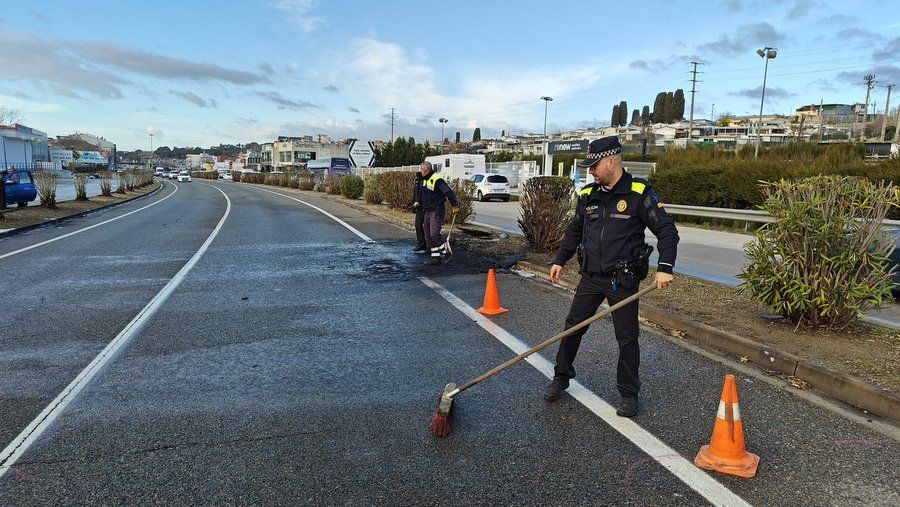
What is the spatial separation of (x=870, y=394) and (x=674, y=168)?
57.1 feet

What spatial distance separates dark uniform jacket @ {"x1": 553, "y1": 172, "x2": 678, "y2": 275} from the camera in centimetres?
387

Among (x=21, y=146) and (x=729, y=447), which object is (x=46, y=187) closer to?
(x=729, y=447)

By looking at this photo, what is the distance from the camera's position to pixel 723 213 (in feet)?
53.4

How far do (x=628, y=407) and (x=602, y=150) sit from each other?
1.78 meters

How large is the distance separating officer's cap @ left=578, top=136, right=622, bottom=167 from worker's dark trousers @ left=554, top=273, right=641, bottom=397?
82 centimetres

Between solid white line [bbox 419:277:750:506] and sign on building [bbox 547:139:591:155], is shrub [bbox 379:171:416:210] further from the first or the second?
sign on building [bbox 547:139:591:155]

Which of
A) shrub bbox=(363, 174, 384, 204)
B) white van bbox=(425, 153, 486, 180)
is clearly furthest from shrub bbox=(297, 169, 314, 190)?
shrub bbox=(363, 174, 384, 204)

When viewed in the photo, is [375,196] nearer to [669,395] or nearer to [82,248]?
[82,248]

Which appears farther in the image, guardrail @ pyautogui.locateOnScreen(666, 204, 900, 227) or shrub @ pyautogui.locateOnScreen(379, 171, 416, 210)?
shrub @ pyautogui.locateOnScreen(379, 171, 416, 210)

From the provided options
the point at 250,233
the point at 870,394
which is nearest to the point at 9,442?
the point at 870,394

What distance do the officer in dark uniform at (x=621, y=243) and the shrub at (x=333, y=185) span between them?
33.3 m

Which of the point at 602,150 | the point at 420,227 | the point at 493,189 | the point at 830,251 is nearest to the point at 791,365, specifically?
the point at 830,251

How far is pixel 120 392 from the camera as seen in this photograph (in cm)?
427

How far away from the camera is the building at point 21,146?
239ft
